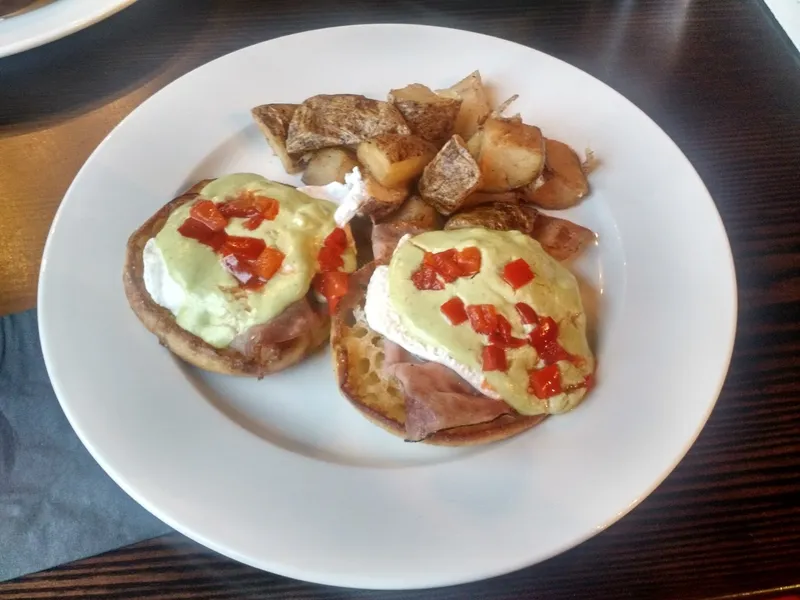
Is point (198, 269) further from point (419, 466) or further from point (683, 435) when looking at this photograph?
point (683, 435)

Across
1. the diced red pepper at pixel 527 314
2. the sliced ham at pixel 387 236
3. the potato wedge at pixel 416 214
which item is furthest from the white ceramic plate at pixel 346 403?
the potato wedge at pixel 416 214

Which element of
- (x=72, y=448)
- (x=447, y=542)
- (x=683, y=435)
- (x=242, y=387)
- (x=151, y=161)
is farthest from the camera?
(x=151, y=161)

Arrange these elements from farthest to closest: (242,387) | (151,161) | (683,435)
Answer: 1. (151,161)
2. (242,387)
3. (683,435)

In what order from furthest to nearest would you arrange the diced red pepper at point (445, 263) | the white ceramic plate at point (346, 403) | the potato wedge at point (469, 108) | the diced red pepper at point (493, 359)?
the potato wedge at point (469, 108) < the diced red pepper at point (445, 263) < the diced red pepper at point (493, 359) < the white ceramic plate at point (346, 403)

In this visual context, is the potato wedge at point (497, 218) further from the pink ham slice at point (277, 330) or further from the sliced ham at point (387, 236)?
the pink ham slice at point (277, 330)

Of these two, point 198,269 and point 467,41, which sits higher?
point 467,41

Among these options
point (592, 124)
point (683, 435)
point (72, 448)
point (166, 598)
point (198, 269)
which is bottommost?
point (166, 598)

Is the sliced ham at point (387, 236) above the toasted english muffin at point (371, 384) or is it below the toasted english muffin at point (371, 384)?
above

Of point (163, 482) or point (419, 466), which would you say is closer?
point (163, 482)

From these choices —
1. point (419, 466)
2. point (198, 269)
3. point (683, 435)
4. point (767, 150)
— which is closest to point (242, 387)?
point (198, 269)
